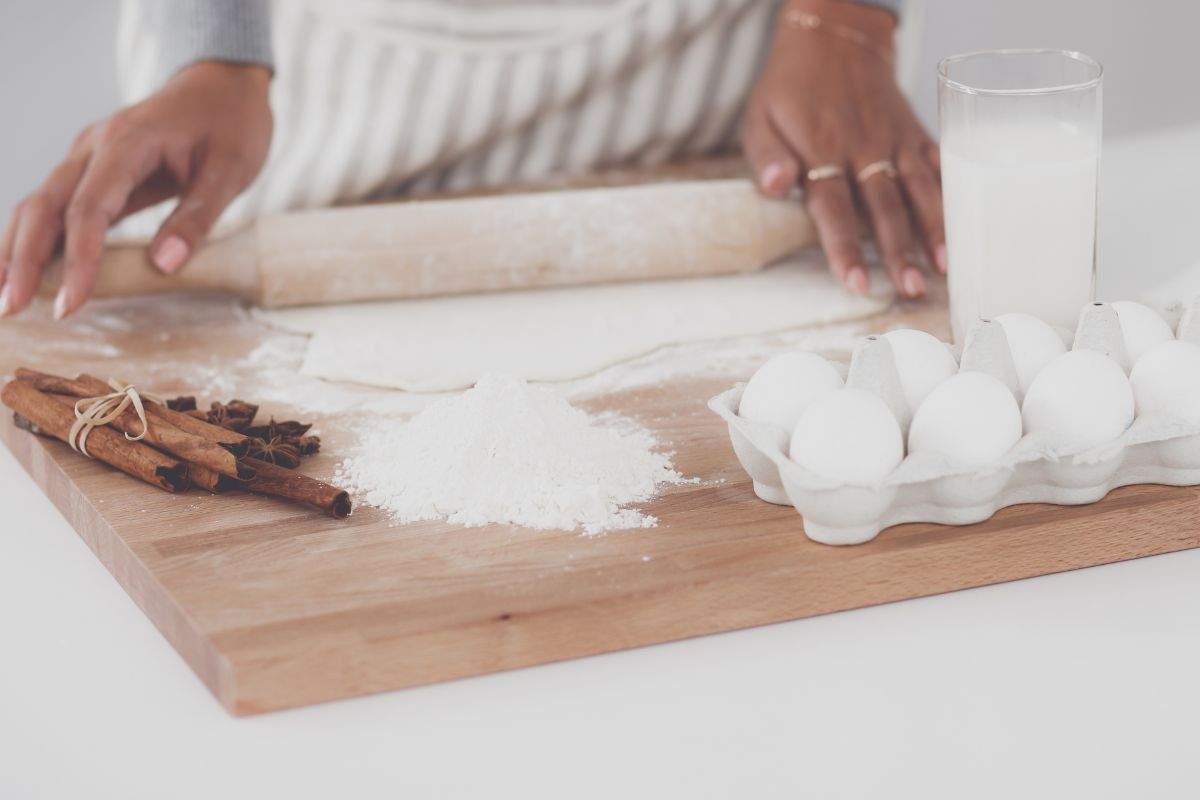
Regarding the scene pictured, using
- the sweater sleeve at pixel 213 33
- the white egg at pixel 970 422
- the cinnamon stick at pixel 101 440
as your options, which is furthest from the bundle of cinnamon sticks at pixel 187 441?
the sweater sleeve at pixel 213 33

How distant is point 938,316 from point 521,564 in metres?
0.76

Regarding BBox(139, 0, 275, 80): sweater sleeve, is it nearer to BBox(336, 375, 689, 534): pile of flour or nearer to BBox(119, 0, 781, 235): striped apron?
BBox(119, 0, 781, 235): striped apron

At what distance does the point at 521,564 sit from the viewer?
1.02 metres

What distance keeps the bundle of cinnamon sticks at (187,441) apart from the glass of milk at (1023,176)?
2.18 ft

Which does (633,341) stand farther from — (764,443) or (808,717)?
(808,717)

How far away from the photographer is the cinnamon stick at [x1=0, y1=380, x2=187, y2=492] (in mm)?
1161

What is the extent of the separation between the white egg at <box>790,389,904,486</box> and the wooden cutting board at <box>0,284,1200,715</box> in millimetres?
68

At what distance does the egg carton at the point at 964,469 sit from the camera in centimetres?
100

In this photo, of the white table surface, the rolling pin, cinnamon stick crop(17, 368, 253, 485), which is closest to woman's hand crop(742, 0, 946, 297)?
the rolling pin

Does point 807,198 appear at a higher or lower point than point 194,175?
lower

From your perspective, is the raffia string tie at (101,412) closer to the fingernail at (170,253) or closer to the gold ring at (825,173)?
the fingernail at (170,253)

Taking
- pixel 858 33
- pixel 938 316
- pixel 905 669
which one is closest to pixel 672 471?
pixel 905 669

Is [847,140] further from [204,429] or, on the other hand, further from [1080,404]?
[204,429]

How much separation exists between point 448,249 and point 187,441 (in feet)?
1.92
